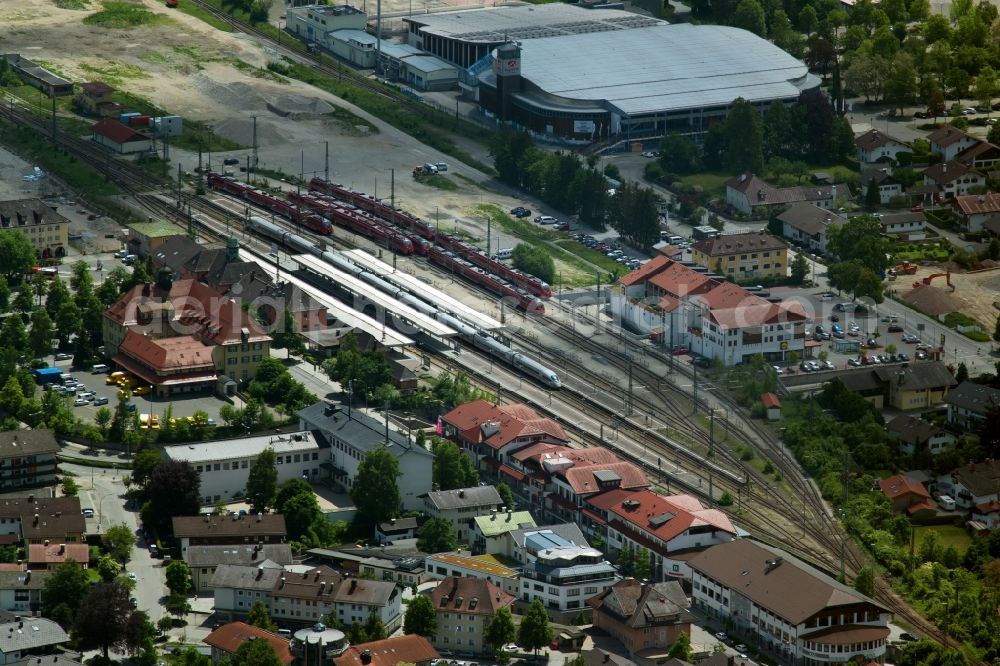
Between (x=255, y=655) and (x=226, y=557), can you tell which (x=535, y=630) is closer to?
(x=255, y=655)

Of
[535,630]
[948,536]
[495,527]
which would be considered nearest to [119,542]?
[495,527]

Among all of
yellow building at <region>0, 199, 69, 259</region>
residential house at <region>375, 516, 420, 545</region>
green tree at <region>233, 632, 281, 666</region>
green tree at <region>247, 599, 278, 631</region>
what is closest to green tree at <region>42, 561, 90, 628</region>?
green tree at <region>247, 599, 278, 631</region>

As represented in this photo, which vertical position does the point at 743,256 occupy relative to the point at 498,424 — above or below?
below

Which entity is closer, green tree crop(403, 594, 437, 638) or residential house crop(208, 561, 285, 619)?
green tree crop(403, 594, 437, 638)

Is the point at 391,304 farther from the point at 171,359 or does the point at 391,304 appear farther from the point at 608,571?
the point at 608,571

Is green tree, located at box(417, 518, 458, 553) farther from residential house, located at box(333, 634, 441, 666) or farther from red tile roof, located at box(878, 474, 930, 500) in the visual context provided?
red tile roof, located at box(878, 474, 930, 500)
